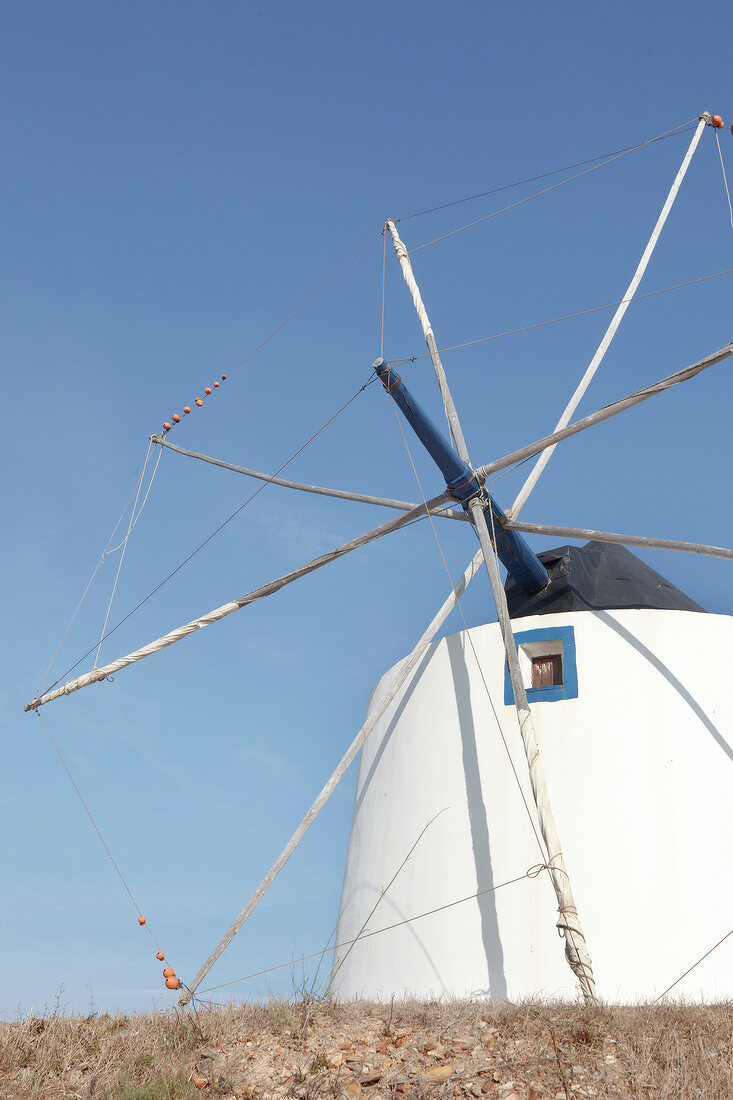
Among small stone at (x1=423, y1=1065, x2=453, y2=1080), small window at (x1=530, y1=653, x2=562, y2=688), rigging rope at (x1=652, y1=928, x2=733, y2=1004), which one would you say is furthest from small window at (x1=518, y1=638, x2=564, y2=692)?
small stone at (x1=423, y1=1065, x2=453, y2=1080)

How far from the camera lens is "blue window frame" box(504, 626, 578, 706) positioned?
9.14m

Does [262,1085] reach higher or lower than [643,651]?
lower

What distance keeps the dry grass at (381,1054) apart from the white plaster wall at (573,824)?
50.3 inches

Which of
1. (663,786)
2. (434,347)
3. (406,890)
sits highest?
(434,347)

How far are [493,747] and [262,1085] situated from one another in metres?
4.20

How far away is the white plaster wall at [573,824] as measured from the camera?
8008 millimetres

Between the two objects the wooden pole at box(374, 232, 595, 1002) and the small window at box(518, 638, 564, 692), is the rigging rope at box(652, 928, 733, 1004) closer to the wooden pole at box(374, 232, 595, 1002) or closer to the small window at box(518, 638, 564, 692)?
the wooden pole at box(374, 232, 595, 1002)

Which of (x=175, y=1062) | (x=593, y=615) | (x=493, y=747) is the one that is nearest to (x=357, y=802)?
(x=493, y=747)

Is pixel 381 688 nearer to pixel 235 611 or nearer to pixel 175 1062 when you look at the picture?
pixel 235 611

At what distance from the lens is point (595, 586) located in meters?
10.9

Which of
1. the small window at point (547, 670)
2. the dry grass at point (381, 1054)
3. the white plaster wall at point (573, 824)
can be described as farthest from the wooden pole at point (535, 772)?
the small window at point (547, 670)

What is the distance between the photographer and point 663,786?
8469mm

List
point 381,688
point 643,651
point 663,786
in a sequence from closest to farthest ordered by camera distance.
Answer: point 663,786 < point 643,651 < point 381,688

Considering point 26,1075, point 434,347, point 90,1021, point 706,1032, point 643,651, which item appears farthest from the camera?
point 434,347
